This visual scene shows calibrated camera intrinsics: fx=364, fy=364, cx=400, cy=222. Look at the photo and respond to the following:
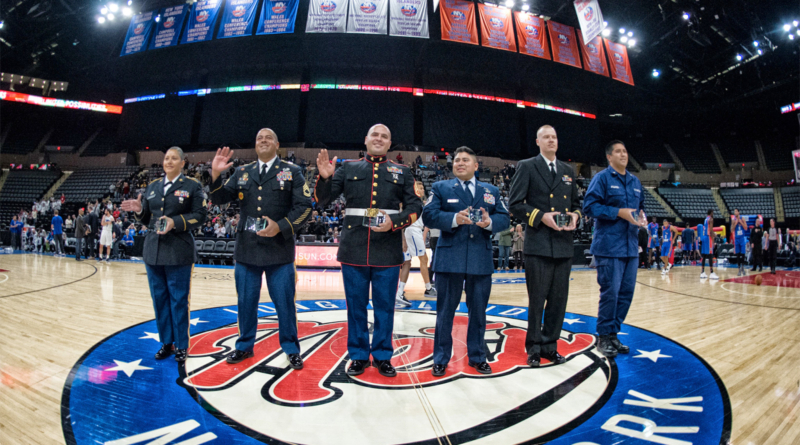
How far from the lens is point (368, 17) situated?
47.8 ft

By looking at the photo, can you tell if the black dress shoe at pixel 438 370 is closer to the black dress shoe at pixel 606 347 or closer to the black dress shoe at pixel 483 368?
the black dress shoe at pixel 483 368

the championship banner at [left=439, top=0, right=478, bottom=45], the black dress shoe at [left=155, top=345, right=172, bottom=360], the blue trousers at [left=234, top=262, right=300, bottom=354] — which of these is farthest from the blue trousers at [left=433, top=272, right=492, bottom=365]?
the championship banner at [left=439, top=0, right=478, bottom=45]

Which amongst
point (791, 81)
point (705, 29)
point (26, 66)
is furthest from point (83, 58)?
point (791, 81)

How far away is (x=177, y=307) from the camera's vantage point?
10.1ft

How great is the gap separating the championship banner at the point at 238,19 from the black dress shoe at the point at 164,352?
610 inches

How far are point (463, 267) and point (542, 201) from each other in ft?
3.27

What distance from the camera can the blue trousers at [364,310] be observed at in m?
2.85

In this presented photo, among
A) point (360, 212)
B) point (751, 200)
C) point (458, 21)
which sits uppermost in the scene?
point (458, 21)

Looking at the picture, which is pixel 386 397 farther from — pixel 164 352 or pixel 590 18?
pixel 590 18

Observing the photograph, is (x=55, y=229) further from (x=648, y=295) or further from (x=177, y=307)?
(x=648, y=295)

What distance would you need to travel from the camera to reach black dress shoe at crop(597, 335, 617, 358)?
325 cm

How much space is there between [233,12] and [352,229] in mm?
16740

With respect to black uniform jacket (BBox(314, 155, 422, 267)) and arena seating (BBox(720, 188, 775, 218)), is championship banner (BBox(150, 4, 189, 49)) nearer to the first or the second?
black uniform jacket (BBox(314, 155, 422, 267))

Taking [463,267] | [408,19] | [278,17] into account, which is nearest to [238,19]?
[278,17]
